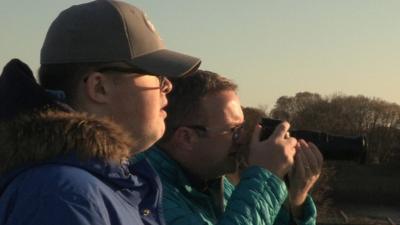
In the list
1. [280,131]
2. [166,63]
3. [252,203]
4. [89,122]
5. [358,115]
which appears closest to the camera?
[89,122]

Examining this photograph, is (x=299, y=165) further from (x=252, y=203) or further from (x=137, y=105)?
(x=137, y=105)

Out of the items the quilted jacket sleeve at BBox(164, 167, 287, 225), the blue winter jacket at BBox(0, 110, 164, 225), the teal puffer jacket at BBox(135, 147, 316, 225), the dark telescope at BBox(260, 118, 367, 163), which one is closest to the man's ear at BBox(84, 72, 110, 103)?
the blue winter jacket at BBox(0, 110, 164, 225)

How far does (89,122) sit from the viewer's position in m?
1.68

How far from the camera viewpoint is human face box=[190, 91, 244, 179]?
2.86 metres

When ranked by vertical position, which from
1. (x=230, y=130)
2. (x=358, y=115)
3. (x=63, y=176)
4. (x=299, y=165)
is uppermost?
(x=63, y=176)

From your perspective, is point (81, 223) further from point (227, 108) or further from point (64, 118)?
point (227, 108)

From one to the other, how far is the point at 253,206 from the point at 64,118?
1.05 metres

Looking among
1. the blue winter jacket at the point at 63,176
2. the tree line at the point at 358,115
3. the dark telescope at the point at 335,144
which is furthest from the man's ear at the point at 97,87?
the tree line at the point at 358,115

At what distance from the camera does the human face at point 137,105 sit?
190 centimetres

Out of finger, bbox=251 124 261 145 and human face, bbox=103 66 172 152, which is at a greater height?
human face, bbox=103 66 172 152

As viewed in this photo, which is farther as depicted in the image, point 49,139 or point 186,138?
point 186,138

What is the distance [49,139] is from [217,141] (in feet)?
4.45

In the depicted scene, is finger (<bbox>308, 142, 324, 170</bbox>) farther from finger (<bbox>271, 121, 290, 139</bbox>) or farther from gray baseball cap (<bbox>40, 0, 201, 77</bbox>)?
gray baseball cap (<bbox>40, 0, 201, 77</bbox>)

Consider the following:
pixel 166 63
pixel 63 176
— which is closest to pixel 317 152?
pixel 166 63
